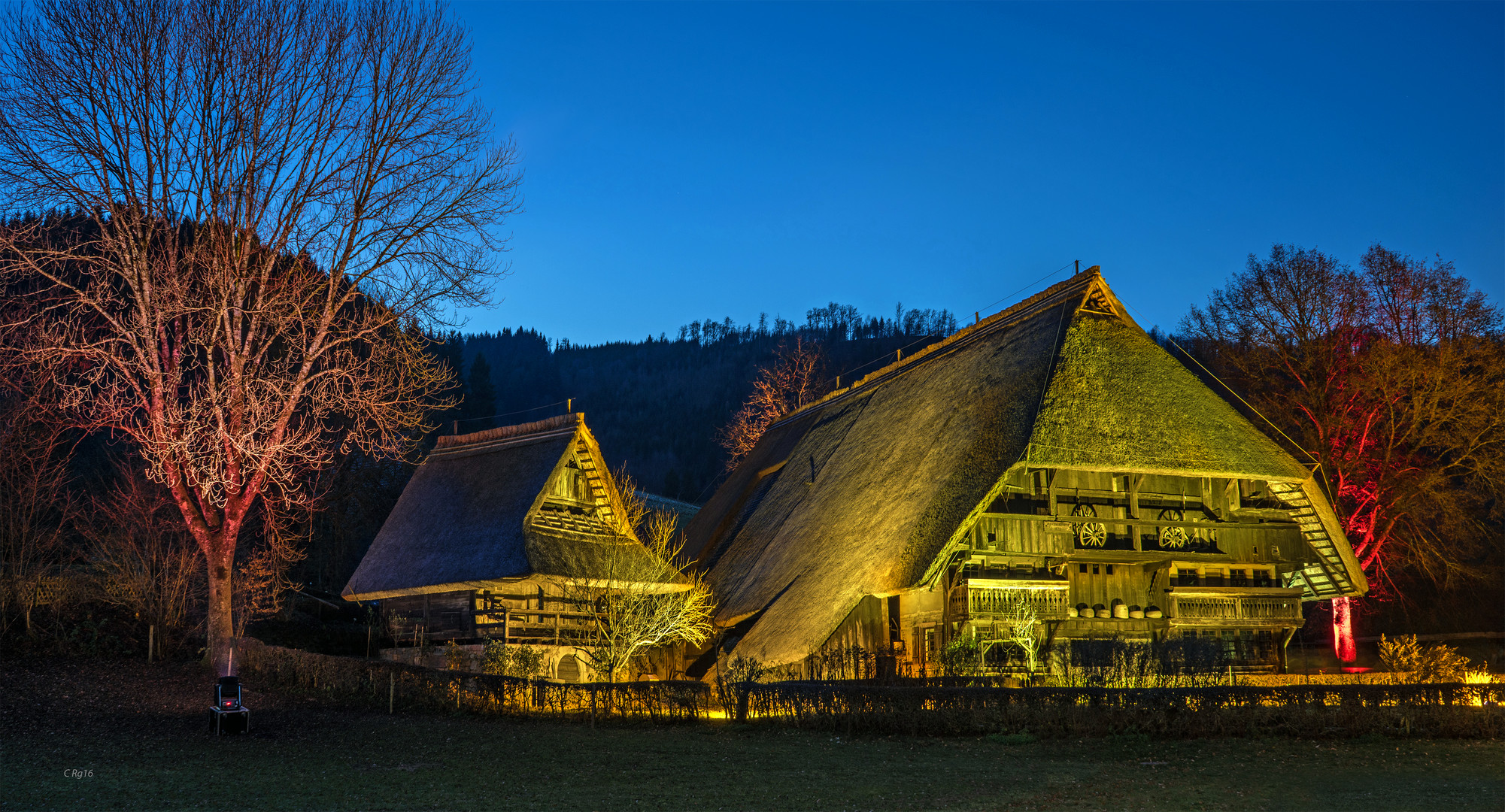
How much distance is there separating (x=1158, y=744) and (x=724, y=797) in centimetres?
796

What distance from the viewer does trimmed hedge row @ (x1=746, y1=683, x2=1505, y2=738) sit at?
16828mm

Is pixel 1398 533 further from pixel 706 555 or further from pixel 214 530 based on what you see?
pixel 214 530

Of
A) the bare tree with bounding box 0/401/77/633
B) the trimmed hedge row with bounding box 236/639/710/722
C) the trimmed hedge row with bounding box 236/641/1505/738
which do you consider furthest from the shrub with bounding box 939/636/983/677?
the bare tree with bounding box 0/401/77/633

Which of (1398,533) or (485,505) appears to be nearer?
(485,505)

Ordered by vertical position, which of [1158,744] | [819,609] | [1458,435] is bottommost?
[1158,744]

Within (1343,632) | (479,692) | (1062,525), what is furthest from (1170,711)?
(1343,632)

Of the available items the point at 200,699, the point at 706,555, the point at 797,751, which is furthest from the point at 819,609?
the point at 200,699

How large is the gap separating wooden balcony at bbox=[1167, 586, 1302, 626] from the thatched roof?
13376 millimetres

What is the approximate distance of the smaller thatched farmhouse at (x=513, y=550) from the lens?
90.4ft

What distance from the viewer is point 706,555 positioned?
34.8 meters

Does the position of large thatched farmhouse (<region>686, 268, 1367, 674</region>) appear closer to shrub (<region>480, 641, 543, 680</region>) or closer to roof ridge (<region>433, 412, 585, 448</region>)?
shrub (<region>480, 641, 543, 680</region>)

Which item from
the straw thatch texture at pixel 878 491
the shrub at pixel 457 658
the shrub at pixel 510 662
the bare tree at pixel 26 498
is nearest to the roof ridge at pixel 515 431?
the straw thatch texture at pixel 878 491

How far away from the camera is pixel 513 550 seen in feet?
89.5

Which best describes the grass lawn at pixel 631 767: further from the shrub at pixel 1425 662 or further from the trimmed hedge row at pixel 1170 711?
the shrub at pixel 1425 662
